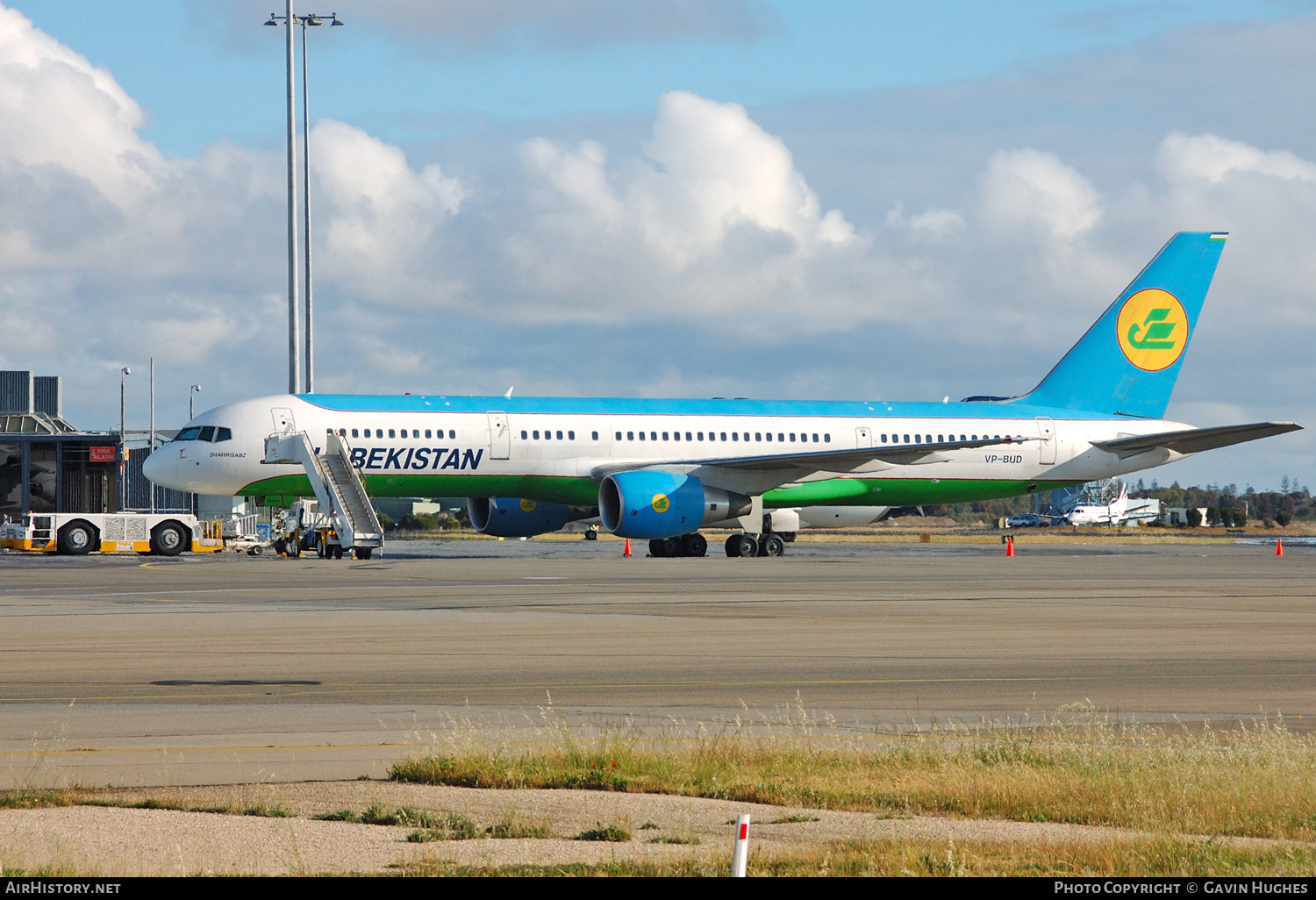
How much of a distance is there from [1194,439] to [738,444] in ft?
51.4

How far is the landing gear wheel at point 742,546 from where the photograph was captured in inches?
1841

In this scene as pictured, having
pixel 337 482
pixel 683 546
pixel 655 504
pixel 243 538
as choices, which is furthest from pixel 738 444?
pixel 243 538

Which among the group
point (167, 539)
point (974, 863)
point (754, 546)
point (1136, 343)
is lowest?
point (974, 863)

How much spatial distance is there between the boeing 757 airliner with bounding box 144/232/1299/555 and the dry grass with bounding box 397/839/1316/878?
34.4 m

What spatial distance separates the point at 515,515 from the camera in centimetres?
4769

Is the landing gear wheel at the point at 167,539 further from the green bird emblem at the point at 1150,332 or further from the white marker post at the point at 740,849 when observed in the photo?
the white marker post at the point at 740,849

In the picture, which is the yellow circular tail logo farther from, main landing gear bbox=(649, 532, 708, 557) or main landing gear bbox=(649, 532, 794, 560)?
main landing gear bbox=(649, 532, 708, 557)

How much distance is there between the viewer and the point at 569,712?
41.2 feet

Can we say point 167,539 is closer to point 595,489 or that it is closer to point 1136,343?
point 595,489

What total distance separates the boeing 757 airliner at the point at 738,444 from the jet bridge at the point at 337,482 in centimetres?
39

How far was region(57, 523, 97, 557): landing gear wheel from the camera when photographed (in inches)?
1903

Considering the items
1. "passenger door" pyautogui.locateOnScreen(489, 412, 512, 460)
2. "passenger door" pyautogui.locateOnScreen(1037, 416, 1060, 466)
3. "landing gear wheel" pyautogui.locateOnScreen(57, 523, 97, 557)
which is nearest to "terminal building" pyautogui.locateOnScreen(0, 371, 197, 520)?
"landing gear wheel" pyautogui.locateOnScreen(57, 523, 97, 557)

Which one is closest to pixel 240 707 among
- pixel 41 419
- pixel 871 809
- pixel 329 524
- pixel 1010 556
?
pixel 871 809
